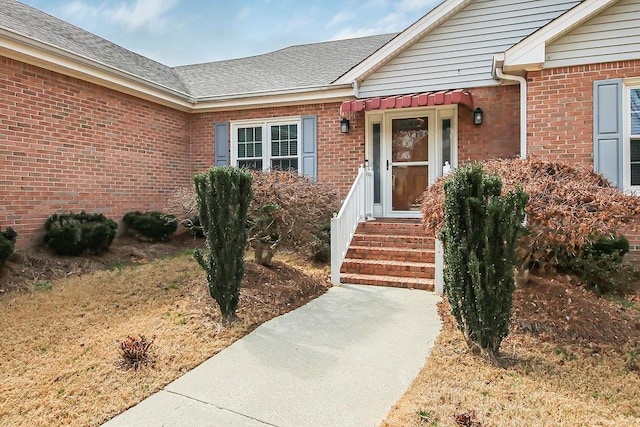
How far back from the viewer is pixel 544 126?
698cm

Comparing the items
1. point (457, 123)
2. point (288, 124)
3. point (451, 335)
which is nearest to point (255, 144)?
point (288, 124)

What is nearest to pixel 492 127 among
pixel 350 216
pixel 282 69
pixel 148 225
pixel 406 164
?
pixel 406 164

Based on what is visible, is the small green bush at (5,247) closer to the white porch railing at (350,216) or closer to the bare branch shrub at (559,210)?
the white porch railing at (350,216)

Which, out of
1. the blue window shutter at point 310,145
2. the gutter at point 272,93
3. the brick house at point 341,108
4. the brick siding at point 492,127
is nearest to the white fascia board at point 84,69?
the brick house at point 341,108

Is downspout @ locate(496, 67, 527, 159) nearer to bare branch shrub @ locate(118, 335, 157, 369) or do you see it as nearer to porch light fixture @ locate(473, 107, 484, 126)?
porch light fixture @ locate(473, 107, 484, 126)

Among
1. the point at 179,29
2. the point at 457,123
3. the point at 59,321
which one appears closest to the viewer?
the point at 59,321

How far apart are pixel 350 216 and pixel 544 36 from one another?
4.30 m

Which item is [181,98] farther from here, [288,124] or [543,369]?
[543,369]

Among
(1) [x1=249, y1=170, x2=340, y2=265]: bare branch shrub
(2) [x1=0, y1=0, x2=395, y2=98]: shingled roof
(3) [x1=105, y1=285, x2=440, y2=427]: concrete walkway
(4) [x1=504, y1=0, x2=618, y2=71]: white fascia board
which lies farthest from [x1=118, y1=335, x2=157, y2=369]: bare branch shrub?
(4) [x1=504, y1=0, x2=618, y2=71]: white fascia board

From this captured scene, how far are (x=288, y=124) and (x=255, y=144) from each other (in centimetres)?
102

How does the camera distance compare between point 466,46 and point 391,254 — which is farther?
point 466,46

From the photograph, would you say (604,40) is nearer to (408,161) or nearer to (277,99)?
(408,161)

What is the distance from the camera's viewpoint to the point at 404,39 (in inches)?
334

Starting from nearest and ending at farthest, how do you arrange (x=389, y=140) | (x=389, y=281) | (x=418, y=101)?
(x=389, y=281)
(x=418, y=101)
(x=389, y=140)
